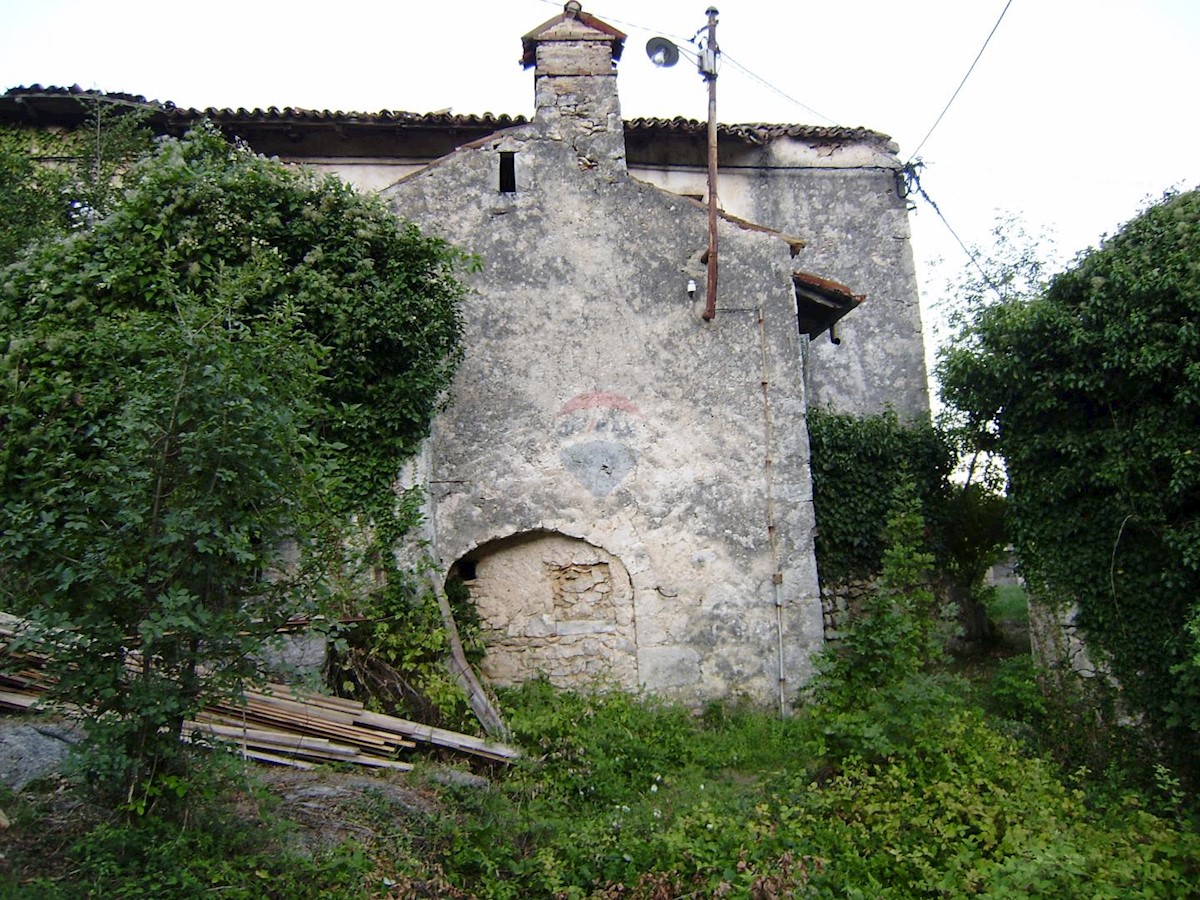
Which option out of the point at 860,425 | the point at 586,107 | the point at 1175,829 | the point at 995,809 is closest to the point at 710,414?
the point at 860,425

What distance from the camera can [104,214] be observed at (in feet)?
30.6

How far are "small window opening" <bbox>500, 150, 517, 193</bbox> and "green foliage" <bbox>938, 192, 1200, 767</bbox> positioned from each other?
504cm

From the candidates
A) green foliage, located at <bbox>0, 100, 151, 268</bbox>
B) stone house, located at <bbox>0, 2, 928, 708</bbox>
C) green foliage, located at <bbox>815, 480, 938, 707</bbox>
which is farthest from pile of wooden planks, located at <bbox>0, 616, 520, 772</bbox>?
green foliage, located at <bbox>0, 100, 151, 268</bbox>

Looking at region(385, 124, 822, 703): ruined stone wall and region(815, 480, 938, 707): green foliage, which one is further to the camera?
region(385, 124, 822, 703): ruined stone wall

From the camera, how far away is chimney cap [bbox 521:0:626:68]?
10.2m

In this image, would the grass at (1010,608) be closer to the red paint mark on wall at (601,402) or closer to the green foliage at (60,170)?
the red paint mark on wall at (601,402)

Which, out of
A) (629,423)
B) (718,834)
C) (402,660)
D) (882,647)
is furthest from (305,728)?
(882,647)

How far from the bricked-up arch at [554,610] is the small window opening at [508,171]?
361cm

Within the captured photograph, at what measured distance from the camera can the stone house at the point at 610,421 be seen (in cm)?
912

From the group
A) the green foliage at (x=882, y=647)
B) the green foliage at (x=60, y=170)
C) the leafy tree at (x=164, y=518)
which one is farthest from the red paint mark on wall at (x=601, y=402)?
the green foliage at (x=60, y=170)

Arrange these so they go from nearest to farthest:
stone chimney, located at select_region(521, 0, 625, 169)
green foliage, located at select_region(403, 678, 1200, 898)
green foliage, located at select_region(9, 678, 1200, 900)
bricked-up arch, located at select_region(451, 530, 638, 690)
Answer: green foliage, located at select_region(9, 678, 1200, 900) → green foliage, located at select_region(403, 678, 1200, 898) → bricked-up arch, located at select_region(451, 530, 638, 690) → stone chimney, located at select_region(521, 0, 625, 169)

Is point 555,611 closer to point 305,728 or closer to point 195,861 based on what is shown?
point 305,728

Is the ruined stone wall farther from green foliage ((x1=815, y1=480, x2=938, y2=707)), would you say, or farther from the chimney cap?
green foliage ((x1=815, y1=480, x2=938, y2=707))

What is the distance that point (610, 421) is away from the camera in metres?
9.37
